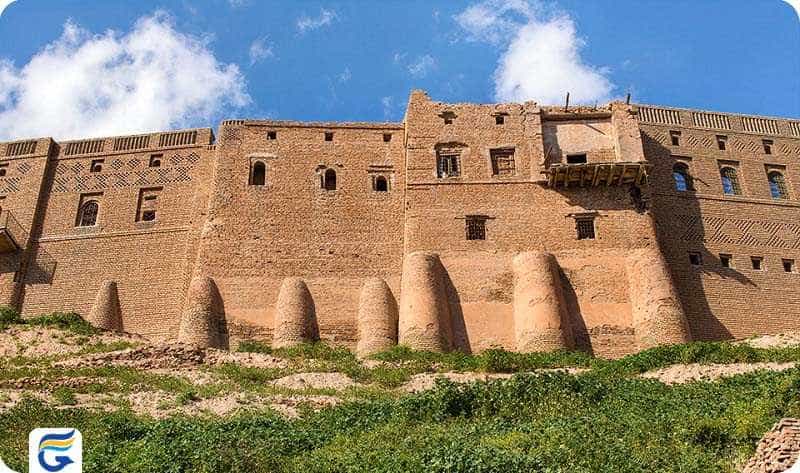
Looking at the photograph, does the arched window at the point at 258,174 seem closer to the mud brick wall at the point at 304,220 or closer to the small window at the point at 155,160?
the mud brick wall at the point at 304,220

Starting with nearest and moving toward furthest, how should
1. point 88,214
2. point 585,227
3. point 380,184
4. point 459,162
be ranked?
1. point 585,227
2. point 459,162
3. point 380,184
4. point 88,214

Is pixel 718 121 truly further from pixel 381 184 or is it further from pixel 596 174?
pixel 381 184

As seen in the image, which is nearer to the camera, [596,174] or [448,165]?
[596,174]

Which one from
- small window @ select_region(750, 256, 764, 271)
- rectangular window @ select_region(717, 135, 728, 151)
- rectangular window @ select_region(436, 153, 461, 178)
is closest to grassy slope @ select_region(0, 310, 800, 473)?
small window @ select_region(750, 256, 764, 271)

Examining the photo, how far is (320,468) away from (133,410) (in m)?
5.58

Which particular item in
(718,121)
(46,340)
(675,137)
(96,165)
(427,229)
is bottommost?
(46,340)

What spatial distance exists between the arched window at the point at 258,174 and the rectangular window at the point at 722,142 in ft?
47.2

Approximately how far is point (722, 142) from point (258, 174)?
14752 millimetres

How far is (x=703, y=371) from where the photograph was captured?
17.9 m

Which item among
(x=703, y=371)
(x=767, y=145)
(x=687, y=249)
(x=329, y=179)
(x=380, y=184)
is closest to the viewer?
(x=703, y=371)

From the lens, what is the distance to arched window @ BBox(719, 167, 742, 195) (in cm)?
2734

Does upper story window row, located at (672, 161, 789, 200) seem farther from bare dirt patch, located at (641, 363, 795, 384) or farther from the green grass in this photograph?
the green grass

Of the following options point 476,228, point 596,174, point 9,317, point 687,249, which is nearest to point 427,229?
point 476,228

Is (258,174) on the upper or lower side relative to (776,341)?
upper
